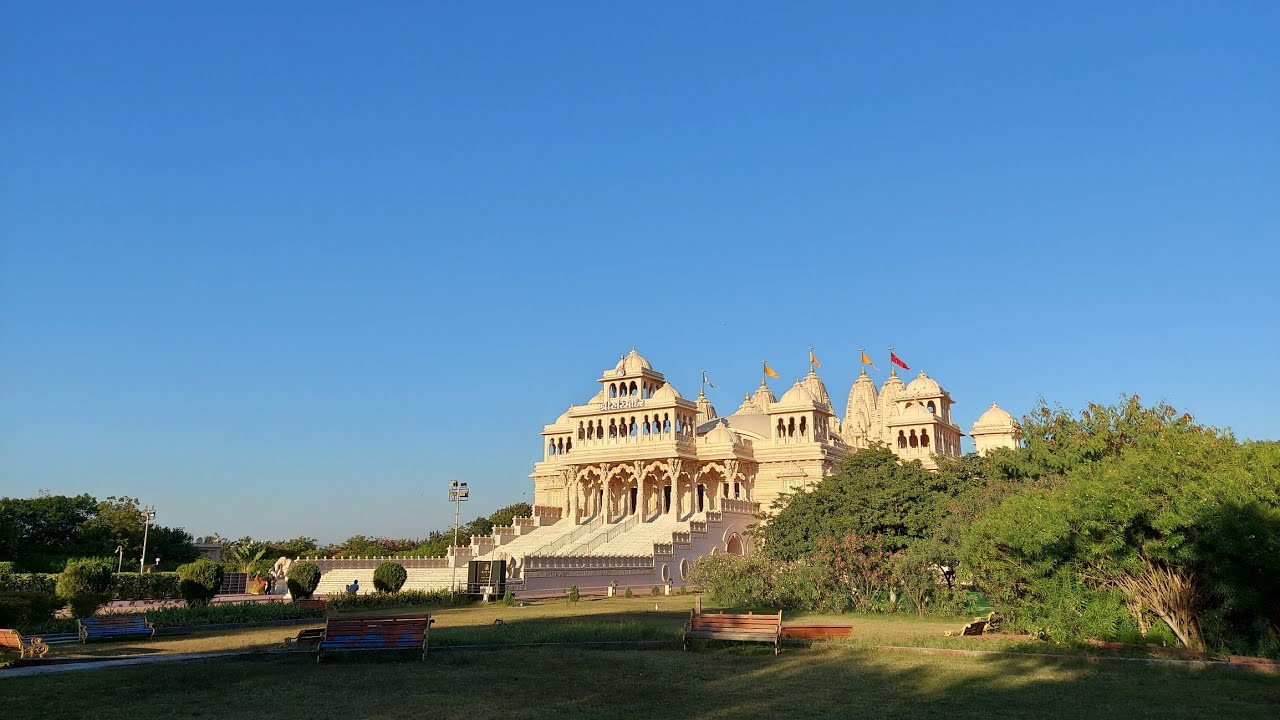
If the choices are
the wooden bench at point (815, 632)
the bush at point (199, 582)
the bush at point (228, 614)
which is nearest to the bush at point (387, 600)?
the bush at point (199, 582)

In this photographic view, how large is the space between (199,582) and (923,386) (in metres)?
54.4

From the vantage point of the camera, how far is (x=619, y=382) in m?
64.9

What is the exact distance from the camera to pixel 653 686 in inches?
580

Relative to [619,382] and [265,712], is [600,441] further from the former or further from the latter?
[265,712]

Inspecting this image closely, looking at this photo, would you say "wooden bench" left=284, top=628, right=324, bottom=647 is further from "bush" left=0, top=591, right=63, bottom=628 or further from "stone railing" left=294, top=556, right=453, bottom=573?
"stone railing" left=294, top=556, right=453, bottom=573

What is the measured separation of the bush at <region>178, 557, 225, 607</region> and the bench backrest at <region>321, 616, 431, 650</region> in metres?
16.9

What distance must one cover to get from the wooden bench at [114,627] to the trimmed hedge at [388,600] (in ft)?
37.1

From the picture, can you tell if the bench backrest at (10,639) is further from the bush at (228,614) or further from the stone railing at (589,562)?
the stone railing at (589,562)

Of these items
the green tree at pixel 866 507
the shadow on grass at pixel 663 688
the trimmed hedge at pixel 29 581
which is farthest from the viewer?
the trimmed hedge at pixel 29 581

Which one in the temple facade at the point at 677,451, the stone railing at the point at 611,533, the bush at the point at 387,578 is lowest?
the bush at the point at 387,578

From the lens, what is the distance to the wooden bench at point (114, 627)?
828 inches

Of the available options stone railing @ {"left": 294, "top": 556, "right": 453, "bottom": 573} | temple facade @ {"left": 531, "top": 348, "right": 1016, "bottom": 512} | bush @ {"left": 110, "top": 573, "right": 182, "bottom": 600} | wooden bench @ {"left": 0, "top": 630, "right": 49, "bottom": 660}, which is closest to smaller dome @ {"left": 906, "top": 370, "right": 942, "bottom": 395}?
temple facade @ {"left": 531, "top": 348, "right": 1016, "bottom": 512}

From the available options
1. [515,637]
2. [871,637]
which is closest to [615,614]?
[515,637]

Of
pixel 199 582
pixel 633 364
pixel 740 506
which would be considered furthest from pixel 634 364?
pixel 199 582
